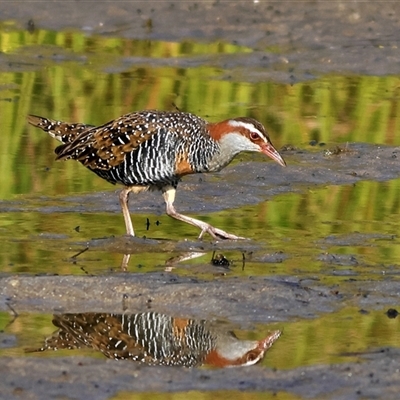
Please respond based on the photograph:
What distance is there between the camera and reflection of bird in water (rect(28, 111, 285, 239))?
34.8ft

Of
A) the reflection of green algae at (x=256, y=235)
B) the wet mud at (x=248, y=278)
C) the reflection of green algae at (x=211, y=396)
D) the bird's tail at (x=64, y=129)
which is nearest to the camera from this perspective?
the reflection of green algae at (x=211, y=396)

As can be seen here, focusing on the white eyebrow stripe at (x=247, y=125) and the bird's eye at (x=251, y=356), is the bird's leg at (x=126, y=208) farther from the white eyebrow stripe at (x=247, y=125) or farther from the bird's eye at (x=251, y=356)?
the bird's eye at (x=251, y=356)

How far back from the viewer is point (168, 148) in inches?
418

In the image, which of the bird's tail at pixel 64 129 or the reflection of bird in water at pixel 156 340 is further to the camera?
the bird's tail at pixel 64 129

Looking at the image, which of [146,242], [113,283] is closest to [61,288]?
[113,283]

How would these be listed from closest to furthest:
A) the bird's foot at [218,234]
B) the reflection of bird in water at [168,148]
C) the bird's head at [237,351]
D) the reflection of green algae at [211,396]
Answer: the reflection of green algae at [211,396]
the bird's head at [237,351]
the bird's foot at [218,234]
the reflection of bird in water at [168,148]

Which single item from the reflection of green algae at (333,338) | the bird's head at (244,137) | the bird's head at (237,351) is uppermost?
the bird's head at (244,137)

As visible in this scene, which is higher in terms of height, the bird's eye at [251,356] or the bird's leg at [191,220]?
the bird's leg at [191,220]

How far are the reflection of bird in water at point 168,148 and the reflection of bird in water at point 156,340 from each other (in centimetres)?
215

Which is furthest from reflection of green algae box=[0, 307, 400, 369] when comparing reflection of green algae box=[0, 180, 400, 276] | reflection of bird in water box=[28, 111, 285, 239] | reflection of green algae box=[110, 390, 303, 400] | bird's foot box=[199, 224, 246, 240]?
reflection of bird in water box=[28, 111, 285, 239]

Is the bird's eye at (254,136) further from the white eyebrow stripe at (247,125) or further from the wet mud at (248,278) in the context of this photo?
the wet mud at (248,278)

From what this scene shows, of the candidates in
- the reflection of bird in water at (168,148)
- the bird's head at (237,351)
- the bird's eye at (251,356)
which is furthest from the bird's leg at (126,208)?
the bird's eye at (251,356)

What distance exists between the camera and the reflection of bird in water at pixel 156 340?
7730 millimetres

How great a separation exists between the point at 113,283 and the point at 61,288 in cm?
32
